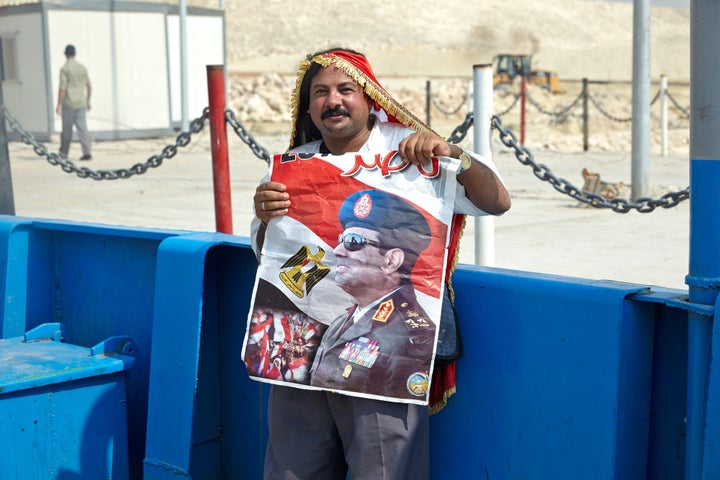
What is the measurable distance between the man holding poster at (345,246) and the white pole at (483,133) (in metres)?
2.75

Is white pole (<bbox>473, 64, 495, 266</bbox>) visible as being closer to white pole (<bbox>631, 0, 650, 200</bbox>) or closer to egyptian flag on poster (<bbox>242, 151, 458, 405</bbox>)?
egyptian flag on poster (<bbox>242, 151, 458, 405</bbox>)

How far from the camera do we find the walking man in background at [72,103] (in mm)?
18375

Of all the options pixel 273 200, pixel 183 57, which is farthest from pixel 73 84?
pixel 273 200

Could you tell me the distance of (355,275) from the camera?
9.15 feet

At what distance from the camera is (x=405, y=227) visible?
2.76m

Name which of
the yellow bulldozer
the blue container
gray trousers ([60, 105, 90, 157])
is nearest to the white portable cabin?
gray trousers ([60, 105, 90, 157])

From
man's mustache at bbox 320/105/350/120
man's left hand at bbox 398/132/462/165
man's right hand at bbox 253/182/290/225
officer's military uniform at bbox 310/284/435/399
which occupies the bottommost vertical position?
officer's military uniform at bbox 310/284/435/399

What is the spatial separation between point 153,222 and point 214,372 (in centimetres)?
691

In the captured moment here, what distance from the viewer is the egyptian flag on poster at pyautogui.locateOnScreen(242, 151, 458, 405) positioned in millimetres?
2713

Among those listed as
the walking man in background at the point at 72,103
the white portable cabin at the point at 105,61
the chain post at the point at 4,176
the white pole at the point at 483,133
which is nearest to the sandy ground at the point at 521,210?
the walking man in background at the point at 72,103

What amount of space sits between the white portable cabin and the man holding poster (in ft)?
63.5

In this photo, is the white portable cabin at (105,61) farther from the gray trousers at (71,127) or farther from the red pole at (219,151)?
the red pole at (219,151)

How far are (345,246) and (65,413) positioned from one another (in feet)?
5.12

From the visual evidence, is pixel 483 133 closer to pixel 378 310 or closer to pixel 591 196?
pixel 591 196
